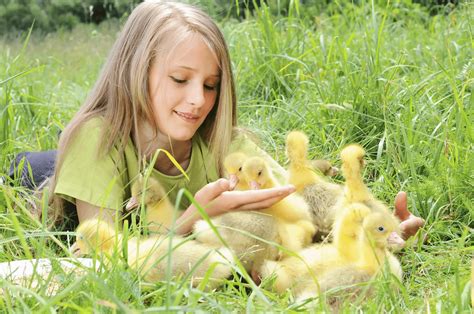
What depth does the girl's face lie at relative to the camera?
2.90m

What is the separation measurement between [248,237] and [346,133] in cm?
128

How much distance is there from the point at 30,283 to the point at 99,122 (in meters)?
1.18

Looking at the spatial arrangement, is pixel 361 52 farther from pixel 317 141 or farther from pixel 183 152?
pixel 183 152

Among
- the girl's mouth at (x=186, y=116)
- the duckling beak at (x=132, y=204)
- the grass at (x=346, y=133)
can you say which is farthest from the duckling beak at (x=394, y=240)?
the girl's mouth at (x=186, y=116)

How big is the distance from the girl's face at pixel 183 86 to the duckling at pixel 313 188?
387mm

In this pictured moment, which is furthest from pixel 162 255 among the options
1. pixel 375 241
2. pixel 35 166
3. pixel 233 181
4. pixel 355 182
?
pixel 35 166

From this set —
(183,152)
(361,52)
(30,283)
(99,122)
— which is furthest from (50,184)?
(361,52)

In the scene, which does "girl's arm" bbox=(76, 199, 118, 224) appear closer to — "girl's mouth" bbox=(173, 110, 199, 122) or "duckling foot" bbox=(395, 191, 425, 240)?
"girl's mouth" bbox=(173, 110, 199, 122)

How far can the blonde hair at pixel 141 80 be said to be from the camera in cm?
301

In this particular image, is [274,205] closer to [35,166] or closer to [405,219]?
[405,219]

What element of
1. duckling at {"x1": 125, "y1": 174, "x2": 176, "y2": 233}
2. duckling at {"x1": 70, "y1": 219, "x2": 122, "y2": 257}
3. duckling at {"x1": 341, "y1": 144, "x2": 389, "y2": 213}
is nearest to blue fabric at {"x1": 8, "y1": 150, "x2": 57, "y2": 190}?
duckling at {"x1": 125, "y1": 174, "x2": 176, "y2": 233}

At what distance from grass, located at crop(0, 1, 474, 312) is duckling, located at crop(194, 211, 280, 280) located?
0.34ft

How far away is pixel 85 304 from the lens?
6.24ft

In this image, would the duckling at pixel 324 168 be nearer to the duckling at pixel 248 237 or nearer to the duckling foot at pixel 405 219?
the duckling foot at pixel 405 219
